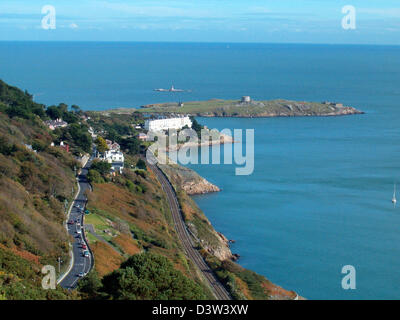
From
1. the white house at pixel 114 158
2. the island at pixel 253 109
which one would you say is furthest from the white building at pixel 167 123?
the white house at pixel 114 158

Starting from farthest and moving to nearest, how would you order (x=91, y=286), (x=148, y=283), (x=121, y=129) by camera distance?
(x=121, y=129) < (x=91, y=286) < (x=148, y=283)

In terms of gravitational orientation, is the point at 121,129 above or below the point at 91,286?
above

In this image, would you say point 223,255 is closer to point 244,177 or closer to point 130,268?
point 130,268

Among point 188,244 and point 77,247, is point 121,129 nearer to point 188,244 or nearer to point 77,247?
point 188,244

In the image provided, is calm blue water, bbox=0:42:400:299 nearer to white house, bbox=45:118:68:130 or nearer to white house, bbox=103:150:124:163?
white house, bbox=103:150:124:163

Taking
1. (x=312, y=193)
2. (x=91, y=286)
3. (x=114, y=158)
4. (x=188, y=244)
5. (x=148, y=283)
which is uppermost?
(x=114, y=158)

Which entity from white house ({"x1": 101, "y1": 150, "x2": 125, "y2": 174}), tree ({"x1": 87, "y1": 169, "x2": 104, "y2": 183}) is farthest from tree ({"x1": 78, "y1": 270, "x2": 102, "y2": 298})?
white house ({"x1": 101, "y1": 150, "x2": 125, "y2": 174})

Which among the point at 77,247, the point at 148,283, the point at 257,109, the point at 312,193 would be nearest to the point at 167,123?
the point at 312,193
